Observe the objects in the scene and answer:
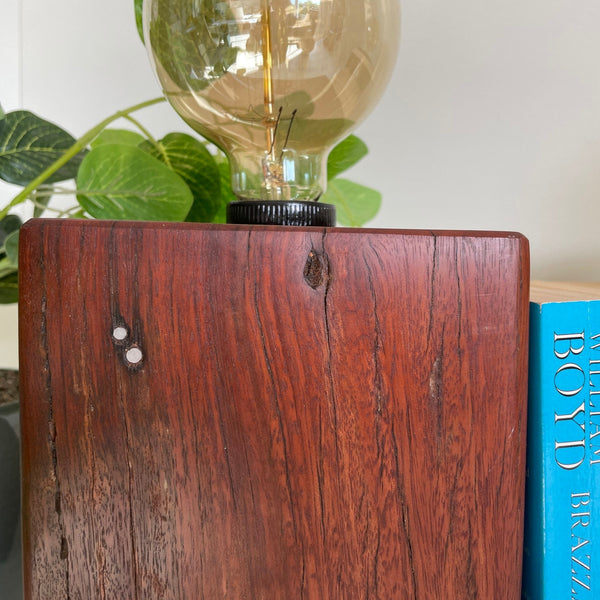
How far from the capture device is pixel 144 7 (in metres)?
0.49

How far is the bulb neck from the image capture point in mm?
422

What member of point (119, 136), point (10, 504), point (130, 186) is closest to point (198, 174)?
point (130, 186)

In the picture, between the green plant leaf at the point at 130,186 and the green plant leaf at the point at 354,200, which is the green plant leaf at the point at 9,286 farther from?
the green plant leaf at the point at 354,200

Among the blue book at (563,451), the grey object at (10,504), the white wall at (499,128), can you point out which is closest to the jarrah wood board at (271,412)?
the blue book at (563,451)

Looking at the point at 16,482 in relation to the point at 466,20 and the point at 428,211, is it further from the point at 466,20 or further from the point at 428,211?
the point at 466,20

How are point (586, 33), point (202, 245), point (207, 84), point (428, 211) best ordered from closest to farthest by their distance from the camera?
1. point (202, 245)
2. point (207, 84)
3. point (586, 33)
4. point (428, 211)

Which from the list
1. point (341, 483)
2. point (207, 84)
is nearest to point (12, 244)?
point (207, 84)

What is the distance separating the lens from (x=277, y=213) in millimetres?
423

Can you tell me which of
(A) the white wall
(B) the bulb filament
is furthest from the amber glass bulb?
(A) the white wall

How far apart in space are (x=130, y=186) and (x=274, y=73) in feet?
0.47

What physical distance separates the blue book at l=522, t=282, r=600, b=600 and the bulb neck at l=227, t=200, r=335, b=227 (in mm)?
182

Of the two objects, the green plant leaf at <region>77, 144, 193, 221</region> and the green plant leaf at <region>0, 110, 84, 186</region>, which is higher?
the green plant leaf at <region>0, 110, 84, 186</region>

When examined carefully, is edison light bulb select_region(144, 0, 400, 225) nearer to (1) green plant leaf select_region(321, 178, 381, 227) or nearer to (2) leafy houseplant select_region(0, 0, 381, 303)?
(2) leafy houseplant select_region(0, 0, 381, 303)

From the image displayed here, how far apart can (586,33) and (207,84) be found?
61cm
